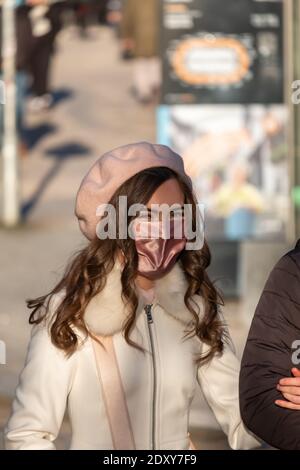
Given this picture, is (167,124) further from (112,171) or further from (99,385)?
(99,385)

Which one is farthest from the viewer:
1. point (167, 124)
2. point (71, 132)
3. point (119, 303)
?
point (71, 132)

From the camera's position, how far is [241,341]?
30.6ft

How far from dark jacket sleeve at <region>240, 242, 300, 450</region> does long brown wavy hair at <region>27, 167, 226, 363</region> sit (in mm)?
223

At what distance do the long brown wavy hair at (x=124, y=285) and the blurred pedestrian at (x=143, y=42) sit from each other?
12.7 meters

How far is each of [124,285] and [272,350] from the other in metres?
0.42

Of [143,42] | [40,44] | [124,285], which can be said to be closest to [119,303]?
[124,285]

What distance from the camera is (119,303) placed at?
3.00 meters

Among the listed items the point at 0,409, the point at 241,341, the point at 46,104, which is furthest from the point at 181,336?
the point at 46,104

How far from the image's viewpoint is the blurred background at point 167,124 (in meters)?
11.0

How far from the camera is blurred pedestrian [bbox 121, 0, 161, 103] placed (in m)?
15.7

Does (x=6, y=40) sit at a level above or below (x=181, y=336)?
above

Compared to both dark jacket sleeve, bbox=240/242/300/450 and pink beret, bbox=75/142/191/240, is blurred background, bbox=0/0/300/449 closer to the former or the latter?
pink beret, bbox=75/142/191/240

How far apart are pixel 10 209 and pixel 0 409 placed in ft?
26.2

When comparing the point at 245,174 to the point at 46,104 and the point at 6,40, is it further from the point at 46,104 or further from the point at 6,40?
the point at 46,104
